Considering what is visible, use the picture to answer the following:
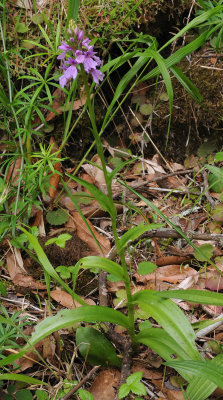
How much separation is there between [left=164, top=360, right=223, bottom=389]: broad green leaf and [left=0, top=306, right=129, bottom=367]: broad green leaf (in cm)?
32

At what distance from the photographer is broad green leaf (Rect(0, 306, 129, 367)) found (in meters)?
1.26

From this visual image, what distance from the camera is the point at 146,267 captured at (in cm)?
187

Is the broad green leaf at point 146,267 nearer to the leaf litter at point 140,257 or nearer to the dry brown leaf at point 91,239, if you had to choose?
the leaf litter at point 140,257

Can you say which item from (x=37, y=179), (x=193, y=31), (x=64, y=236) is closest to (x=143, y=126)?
(x=193, y=31)

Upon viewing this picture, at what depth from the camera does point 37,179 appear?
199cm

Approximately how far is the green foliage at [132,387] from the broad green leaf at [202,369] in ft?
0.90

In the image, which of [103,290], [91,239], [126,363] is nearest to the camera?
[126,363]

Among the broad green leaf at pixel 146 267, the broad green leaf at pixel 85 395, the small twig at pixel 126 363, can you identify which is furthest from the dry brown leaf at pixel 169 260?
the broad green leaf at pixel 85 395

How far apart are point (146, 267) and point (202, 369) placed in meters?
0.79

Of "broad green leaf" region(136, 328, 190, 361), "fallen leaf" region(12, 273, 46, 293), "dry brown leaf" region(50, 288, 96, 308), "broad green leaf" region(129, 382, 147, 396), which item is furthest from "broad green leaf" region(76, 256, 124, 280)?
"fallen leaf" region(12, 273, 46, 293)

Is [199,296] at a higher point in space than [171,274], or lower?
higher

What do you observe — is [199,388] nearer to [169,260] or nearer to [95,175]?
[169,260]

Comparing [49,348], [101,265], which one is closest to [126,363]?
[49,348]

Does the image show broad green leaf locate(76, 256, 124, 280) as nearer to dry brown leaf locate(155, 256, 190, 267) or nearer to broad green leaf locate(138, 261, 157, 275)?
broad green leaf locate(138, 261, 157, 275)
